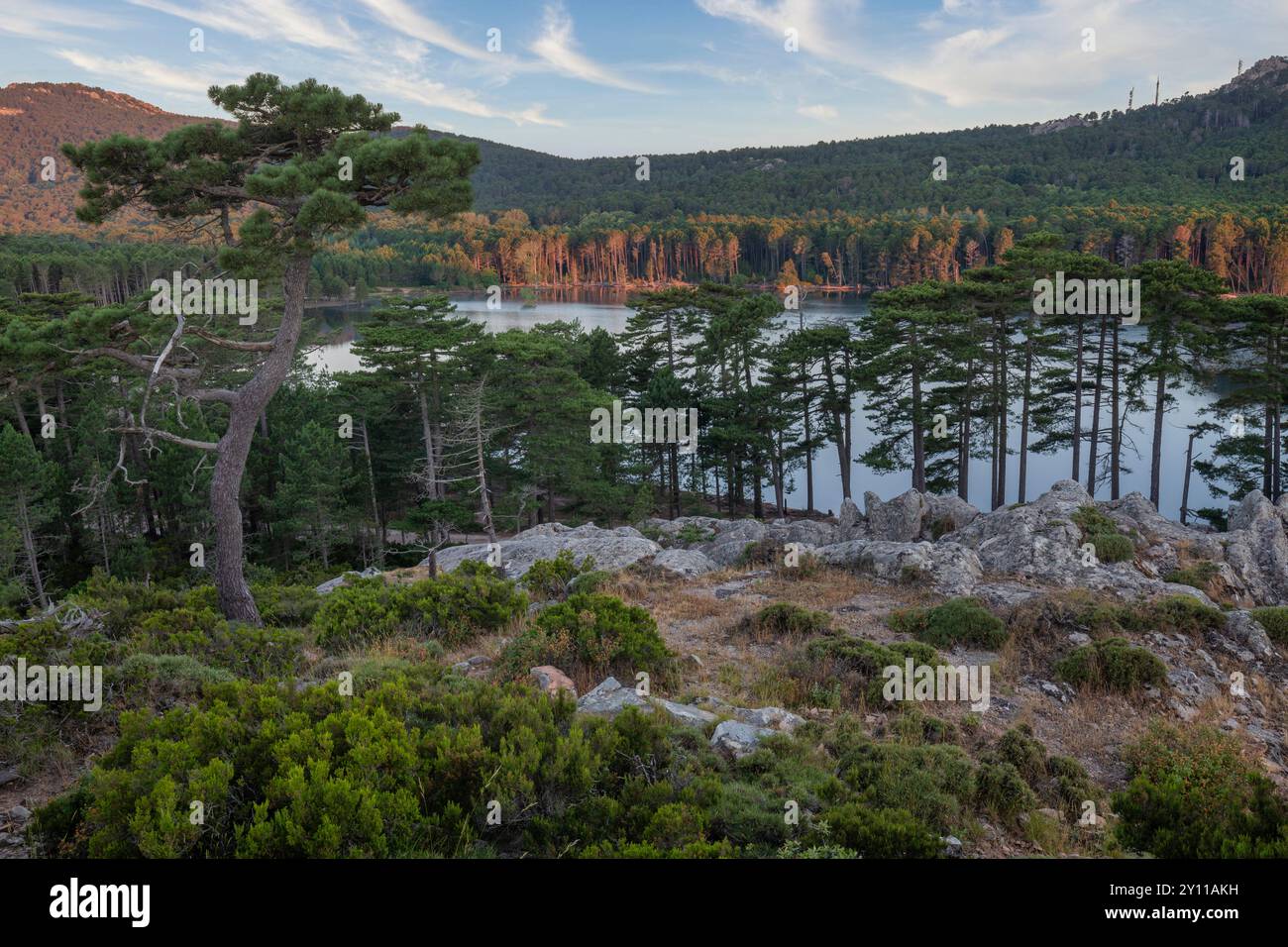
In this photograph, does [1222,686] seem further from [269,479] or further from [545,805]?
[269,479]

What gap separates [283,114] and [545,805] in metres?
11.3

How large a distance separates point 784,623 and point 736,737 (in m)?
4.91

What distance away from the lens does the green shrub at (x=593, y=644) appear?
858cm

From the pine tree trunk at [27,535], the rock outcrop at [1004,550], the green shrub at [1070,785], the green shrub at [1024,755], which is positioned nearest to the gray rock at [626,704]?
the green shrub at [1024,755]

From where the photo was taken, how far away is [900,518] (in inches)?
800

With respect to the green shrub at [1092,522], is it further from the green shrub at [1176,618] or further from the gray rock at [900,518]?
the gray rock at [900,518]

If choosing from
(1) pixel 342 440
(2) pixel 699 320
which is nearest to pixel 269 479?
(1) pixel 342 440

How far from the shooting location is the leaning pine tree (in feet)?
34.6

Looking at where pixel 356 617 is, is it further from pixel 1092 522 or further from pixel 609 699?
pixel 1092 522

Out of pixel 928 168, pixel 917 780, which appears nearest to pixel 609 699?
pixel 917 780

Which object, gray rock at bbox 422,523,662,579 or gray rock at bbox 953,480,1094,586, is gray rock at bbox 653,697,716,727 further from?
gray rock at bbox 953,480,1094,586

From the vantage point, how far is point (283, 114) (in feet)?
37.2

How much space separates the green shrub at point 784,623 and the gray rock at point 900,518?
31.2ft
